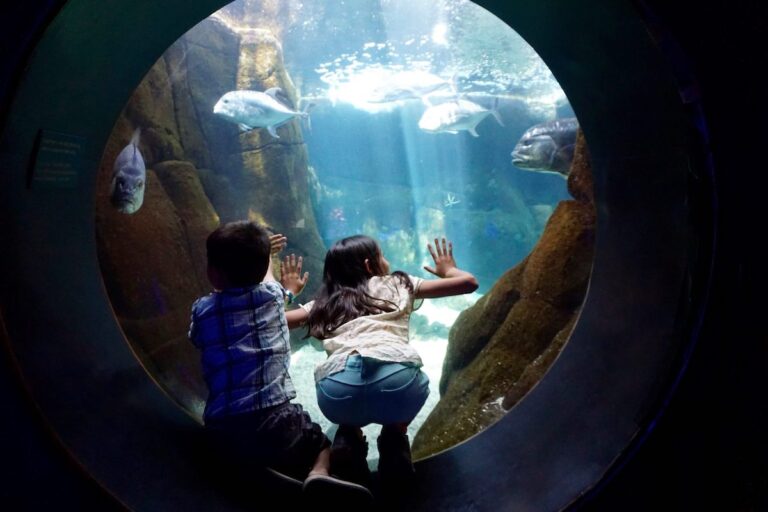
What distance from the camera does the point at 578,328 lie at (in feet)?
6.43

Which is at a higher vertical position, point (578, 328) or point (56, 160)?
point (56, 160)

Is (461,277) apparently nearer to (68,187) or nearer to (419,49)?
(68,187)

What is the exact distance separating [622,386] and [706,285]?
1.72ft

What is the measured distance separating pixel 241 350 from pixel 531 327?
2639 mm

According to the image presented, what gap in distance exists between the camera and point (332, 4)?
41.3ft

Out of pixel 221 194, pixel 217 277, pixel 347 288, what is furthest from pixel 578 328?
pixel 221 194

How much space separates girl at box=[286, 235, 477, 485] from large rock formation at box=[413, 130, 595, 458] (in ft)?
5.19

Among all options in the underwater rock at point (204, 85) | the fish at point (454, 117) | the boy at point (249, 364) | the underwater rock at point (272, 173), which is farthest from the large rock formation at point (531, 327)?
the fish at point (454, 117)

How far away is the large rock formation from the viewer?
3434mm

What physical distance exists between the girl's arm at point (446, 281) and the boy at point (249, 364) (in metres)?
0.76

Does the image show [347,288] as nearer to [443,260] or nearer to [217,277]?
[443,260]

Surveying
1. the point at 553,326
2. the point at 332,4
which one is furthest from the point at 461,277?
the point at 332,4

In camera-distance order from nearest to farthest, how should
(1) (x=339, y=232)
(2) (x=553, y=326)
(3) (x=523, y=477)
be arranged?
(3) (x=523, y=477) < (2) (x=553, y=326) < (1) (x=339, y=232)

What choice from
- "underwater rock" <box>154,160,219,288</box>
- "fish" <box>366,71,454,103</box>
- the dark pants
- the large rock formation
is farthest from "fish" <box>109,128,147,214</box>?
"fish" <box>366,71,454,103</box>
